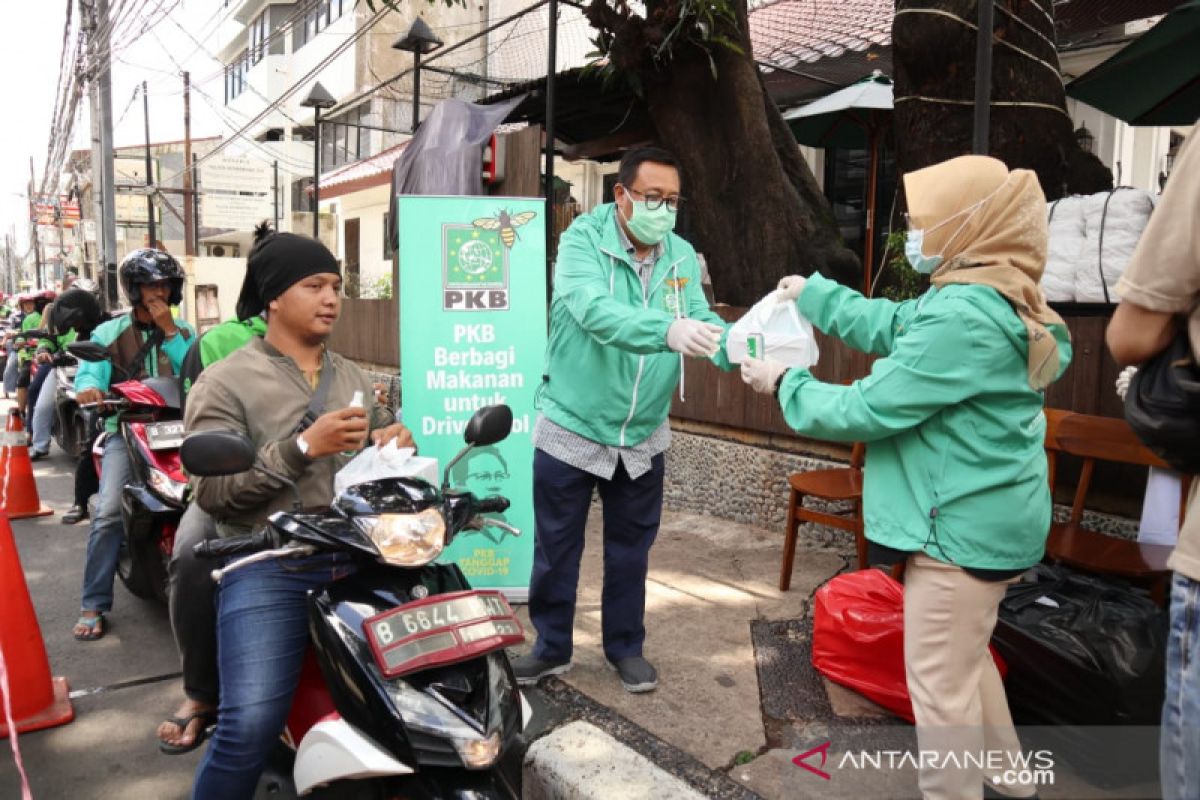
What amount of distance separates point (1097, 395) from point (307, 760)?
3.73m

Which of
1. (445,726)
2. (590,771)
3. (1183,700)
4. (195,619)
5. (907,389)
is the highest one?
(907,389)

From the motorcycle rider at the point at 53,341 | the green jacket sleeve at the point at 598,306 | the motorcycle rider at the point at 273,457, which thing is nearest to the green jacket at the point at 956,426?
the green jacket sleeve at the point at 598,306

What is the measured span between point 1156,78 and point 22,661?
6307 millimetres

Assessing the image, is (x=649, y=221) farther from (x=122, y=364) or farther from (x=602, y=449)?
(x=122, y=364)

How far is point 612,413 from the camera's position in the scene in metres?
3.17

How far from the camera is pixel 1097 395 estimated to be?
3986 millimetres

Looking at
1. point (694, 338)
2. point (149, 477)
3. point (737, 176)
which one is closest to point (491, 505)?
point (694, 338)

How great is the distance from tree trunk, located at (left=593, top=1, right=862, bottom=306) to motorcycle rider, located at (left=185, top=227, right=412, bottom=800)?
3.95 metres

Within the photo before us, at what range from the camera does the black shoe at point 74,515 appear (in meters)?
6.38

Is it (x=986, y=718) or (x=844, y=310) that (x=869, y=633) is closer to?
(x=986, y=718)

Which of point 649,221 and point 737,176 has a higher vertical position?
point 737,176

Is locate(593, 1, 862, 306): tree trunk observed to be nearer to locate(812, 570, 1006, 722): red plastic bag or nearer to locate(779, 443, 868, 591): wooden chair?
locate(779, 443, 868, 591): wooden chair

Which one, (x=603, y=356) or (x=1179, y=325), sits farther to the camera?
(x=603, y=356)

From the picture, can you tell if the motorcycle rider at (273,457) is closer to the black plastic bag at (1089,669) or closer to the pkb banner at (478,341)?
the pkb banner at (478,341)
